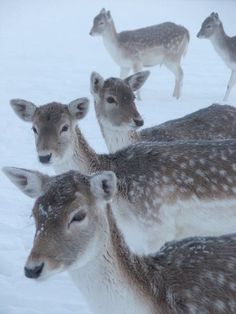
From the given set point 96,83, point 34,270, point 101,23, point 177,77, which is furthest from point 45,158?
point 101,23

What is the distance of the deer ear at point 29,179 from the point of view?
3.61 meters

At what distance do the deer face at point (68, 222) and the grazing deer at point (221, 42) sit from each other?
341 inches

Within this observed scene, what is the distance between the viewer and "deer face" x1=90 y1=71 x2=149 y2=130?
6520 millimetres

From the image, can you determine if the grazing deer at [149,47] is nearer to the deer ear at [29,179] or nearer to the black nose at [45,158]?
the black nose at [45,158]

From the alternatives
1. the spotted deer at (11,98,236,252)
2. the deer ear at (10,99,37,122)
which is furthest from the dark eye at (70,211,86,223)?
the deer ear at (10,99,37,122)

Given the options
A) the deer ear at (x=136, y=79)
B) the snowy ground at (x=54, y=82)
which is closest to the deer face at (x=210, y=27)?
the snowy ground at (x=54, y=82)

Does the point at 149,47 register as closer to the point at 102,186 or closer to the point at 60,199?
the point at 102,186

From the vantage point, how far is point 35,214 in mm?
3369

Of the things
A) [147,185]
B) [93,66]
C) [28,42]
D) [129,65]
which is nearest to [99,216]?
[147,185]

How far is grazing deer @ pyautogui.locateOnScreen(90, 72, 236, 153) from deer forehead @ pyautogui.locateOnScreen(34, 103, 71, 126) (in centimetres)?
103

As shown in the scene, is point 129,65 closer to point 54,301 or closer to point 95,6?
point 54,301

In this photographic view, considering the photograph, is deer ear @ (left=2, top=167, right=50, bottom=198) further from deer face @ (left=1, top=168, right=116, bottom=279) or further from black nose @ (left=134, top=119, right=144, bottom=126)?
black nose @ (left=134, top=119, right=144, bottom=126)

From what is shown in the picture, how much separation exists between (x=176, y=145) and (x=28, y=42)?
13748 mm

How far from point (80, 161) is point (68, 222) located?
2127mm
